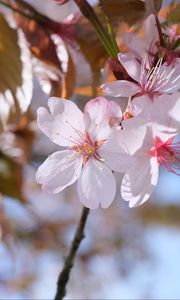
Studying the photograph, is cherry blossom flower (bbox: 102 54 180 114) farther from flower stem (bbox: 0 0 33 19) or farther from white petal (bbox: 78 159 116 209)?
flower stem (bbox: 0 0 33 19)

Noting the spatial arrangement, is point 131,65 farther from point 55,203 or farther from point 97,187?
point 55,203

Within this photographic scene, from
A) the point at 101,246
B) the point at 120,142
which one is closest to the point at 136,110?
the point at 120,142

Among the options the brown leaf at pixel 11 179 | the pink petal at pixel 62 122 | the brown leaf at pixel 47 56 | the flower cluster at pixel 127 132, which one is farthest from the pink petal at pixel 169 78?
the brown leaf at pixel 11 179

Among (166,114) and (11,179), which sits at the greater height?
(166,114)

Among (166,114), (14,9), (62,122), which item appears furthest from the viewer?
(14,9)

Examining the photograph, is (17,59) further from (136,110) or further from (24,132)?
(24,132)

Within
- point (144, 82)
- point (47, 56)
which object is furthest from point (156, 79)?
point (47, 56)

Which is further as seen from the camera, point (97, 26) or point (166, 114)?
point (97, 26)
